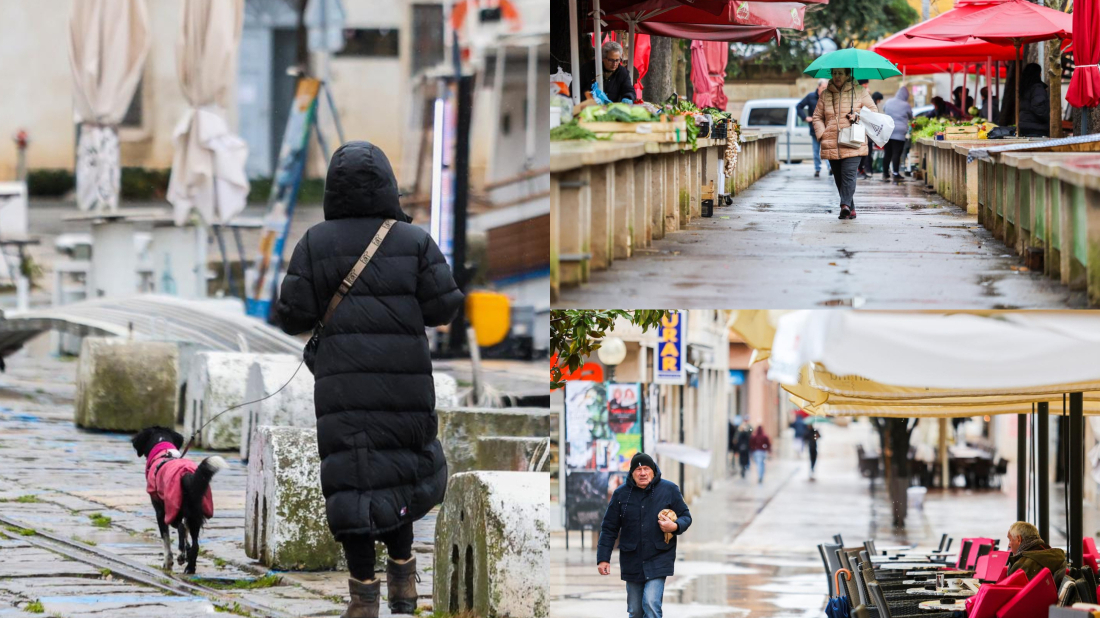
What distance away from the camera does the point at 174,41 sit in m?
10.7

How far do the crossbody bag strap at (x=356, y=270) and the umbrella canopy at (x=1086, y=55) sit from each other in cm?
411

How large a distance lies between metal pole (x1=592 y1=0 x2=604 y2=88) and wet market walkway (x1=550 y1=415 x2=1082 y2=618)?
4838 mm

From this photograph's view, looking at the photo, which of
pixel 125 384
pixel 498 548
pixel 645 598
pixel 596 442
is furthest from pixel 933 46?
pixel 596 442

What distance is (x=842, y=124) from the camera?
658cm

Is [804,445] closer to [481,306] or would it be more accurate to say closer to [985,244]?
[481,306]

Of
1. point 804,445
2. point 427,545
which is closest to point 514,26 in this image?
point 427,545

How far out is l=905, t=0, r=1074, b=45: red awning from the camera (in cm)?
748

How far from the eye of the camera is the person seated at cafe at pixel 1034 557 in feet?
25.3

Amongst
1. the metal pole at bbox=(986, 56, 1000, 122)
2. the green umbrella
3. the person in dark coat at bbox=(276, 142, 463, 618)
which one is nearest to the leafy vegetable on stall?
the person in dark coat at bbox=(276, 142, 463, 618)

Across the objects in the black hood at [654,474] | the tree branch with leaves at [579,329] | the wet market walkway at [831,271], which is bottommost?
the black hood at [654,474]

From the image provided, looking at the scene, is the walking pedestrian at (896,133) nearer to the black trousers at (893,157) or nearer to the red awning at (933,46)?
the black trousers at (893,157)

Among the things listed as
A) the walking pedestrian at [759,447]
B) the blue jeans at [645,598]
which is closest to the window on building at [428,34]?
the blue jeans at [645,598]

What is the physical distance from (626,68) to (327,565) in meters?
2.61

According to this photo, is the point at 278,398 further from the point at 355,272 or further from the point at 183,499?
the point at 355,272
